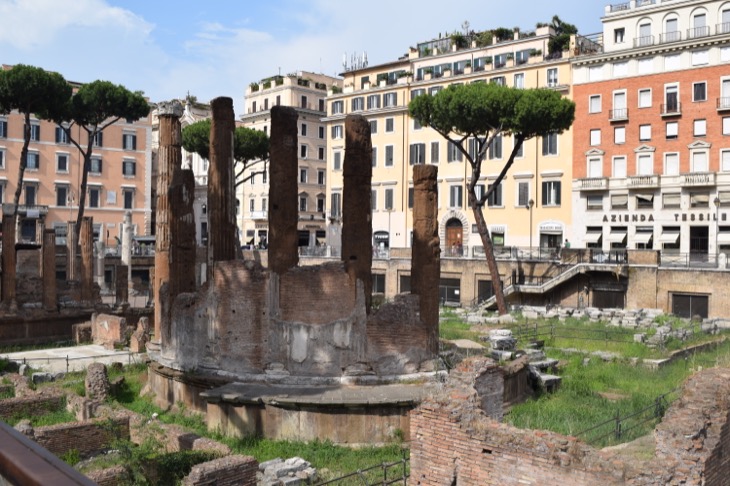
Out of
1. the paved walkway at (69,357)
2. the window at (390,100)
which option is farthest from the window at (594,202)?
the paved walkway at (69,357)

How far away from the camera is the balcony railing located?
36.8 meters

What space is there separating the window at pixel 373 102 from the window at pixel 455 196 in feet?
28.7

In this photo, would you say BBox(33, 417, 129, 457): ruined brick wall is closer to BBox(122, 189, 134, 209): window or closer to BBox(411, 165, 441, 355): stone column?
BBox(411, 165, 441, 355): stone column

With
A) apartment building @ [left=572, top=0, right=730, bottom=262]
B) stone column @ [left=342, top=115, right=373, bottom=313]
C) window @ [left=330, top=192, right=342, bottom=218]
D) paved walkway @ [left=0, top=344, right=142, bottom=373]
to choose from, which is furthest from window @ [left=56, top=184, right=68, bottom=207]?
stone column @ [left=342, top=115, right=373, bottom=313]

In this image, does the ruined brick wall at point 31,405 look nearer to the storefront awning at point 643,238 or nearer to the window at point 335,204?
the storefront awning at point 643,238

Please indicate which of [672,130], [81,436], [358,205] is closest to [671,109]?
[672,130]

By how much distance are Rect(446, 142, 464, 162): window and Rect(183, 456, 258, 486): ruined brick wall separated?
36196mm

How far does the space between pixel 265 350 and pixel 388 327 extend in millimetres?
2705

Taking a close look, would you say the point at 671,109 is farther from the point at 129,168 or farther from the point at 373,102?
the point at 129,168

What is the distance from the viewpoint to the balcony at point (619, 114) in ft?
127

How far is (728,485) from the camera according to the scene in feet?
27.7

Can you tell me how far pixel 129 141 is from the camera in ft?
180

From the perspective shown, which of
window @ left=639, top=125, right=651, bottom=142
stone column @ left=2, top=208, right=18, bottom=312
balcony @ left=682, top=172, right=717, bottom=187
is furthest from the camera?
window @ left=639, top=125, right=651, bottom=142

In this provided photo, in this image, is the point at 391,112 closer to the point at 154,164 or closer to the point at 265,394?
the point at 154,164
